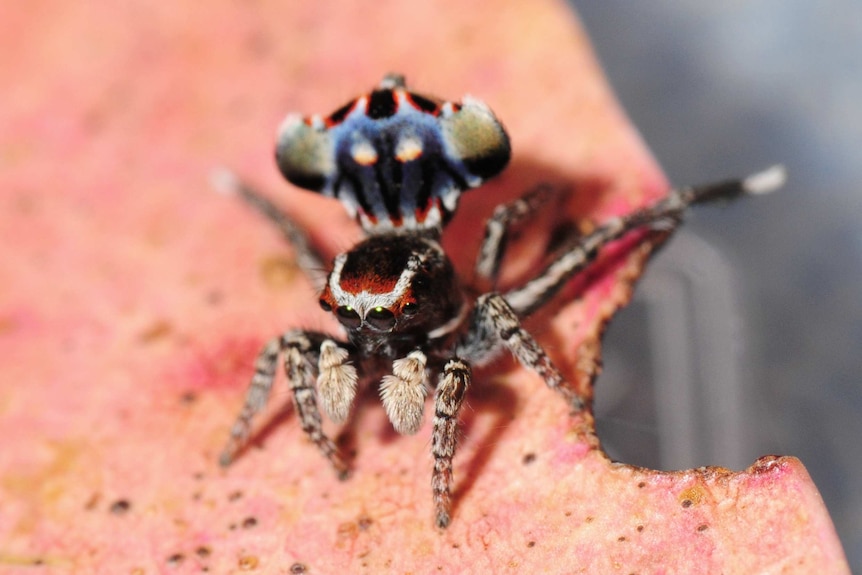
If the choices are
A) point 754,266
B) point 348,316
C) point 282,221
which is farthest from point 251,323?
point 754,266

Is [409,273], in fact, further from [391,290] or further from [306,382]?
[306,382]

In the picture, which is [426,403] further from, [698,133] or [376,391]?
[698,133]

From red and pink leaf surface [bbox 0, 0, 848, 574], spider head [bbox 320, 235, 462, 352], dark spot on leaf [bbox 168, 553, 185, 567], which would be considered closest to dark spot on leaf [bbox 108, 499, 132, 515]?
red and pink leaf surface [bbox 0, 0, 848, 574]

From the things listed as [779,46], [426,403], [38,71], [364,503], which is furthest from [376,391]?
[779,46]

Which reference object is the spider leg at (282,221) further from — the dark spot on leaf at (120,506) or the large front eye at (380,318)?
the dark spot on leaf at (120,506)

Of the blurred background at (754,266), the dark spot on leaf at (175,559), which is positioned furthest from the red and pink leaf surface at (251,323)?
the blurred background at (754,266)

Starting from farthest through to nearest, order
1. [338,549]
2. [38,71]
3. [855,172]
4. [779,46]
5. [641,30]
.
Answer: [641,30]
[779,46]
[855,172]
[38,71]
[338,549]

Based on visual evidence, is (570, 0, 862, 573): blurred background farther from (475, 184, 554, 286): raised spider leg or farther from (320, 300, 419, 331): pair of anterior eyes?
(320, 300, 419, 331): pair of anterior eyes
